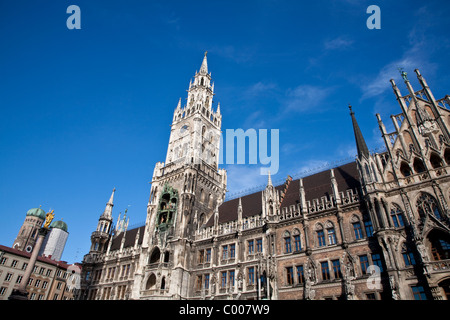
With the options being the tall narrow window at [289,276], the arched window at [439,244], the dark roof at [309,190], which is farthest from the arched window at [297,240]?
the arched window at [439,244]

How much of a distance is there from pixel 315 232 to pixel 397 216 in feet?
23.1

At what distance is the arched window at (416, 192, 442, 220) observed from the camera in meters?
21.2

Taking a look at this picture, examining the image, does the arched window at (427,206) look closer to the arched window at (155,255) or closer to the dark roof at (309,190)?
the dark roof at (309,190)

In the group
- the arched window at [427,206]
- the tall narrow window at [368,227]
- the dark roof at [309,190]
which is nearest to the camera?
the arched window at [427,206]

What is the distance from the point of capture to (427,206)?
21672 mm

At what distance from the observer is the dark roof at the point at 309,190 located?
29.2 metres

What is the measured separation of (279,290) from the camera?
26344 mm

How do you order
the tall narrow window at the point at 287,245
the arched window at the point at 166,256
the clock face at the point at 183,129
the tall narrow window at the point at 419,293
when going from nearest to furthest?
1. the tall narrow window at the point at 419,293
2. the tall narrow window at the point at 287,245
3. the arched window at the point at 166,256
4. the clock face at the point at 183,129

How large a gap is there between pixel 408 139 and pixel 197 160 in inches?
1034

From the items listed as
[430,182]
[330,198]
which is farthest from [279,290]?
[430,182]

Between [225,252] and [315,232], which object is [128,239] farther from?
[315,232]

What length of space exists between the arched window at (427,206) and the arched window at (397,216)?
1.31 m

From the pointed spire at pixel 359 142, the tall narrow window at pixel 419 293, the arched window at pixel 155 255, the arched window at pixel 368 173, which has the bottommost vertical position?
the tall narrow window at pixel 419 293
